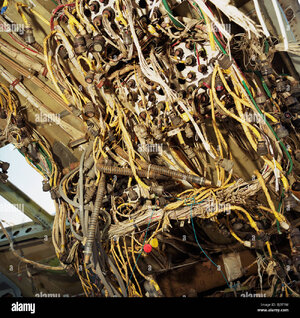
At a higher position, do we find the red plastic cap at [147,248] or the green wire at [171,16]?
the green wire at [171,16]

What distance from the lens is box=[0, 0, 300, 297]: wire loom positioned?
146 cm

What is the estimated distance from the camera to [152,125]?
5.83ft

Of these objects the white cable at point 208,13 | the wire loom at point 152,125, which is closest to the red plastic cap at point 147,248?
the wire loom at point 152,125

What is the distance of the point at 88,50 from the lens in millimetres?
1635

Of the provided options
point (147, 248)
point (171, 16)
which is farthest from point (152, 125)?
point (147, 248)

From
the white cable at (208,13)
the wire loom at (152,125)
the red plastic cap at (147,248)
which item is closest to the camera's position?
the white cable at (208,13)

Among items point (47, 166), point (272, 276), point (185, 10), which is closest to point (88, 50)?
point (185, 10)

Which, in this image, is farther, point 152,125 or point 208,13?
point 152,125

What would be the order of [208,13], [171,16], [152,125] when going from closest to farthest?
1. [208,13]
2. [171,16]
3. [152,125]

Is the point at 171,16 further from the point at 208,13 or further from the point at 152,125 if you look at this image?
the point at 152,125

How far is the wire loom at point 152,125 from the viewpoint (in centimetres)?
146

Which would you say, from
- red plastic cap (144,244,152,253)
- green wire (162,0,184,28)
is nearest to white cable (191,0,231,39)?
green wire (162,0,184,28)

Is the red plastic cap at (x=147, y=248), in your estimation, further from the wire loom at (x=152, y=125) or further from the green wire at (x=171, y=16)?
the green wire at (x=171, y=16)

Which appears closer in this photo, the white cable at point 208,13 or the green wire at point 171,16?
the white cable at point 208,13
